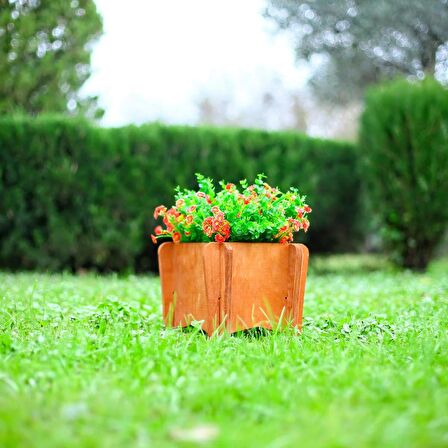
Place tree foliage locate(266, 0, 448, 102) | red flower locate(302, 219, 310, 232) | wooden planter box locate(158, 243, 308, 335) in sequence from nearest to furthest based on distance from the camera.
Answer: wooden planter box locate(158, 243, 308, 335) < red flower locate(302, 219, 310, 232) < tree foliage locate(266, 0, 448, 102)

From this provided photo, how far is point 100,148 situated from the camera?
25.5 feet

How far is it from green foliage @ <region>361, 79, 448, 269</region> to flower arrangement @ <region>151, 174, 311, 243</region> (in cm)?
522

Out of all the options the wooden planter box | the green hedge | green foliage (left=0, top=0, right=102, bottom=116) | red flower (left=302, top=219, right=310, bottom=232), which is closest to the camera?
the wooden planter box

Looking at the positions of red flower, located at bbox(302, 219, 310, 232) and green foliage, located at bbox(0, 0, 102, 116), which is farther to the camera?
green foliage, located at bbox(0, 0, 102, 116)

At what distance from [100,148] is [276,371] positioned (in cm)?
601

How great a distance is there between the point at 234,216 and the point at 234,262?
0.31 m

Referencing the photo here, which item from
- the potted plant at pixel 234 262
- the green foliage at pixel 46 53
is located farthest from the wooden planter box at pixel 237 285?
the green foliage at pixel 46 53

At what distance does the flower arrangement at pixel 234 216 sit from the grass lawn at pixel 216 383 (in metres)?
0.62

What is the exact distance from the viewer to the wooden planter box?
3.24 metres

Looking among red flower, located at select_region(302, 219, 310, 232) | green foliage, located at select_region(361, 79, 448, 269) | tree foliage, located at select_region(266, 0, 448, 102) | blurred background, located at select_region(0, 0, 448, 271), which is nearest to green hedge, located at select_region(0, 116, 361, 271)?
blurred background, located at select_region(0, 0, 448, 271)

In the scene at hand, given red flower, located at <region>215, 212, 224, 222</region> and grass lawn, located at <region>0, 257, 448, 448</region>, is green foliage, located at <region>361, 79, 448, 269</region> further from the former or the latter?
red flower, located at <region>215, 212, 224, 222</region>

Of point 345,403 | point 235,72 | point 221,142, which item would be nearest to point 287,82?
point 235,72

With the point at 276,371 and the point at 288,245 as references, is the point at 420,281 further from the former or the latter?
the point at 276,371

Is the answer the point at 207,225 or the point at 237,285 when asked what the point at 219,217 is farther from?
the point at 237,285
